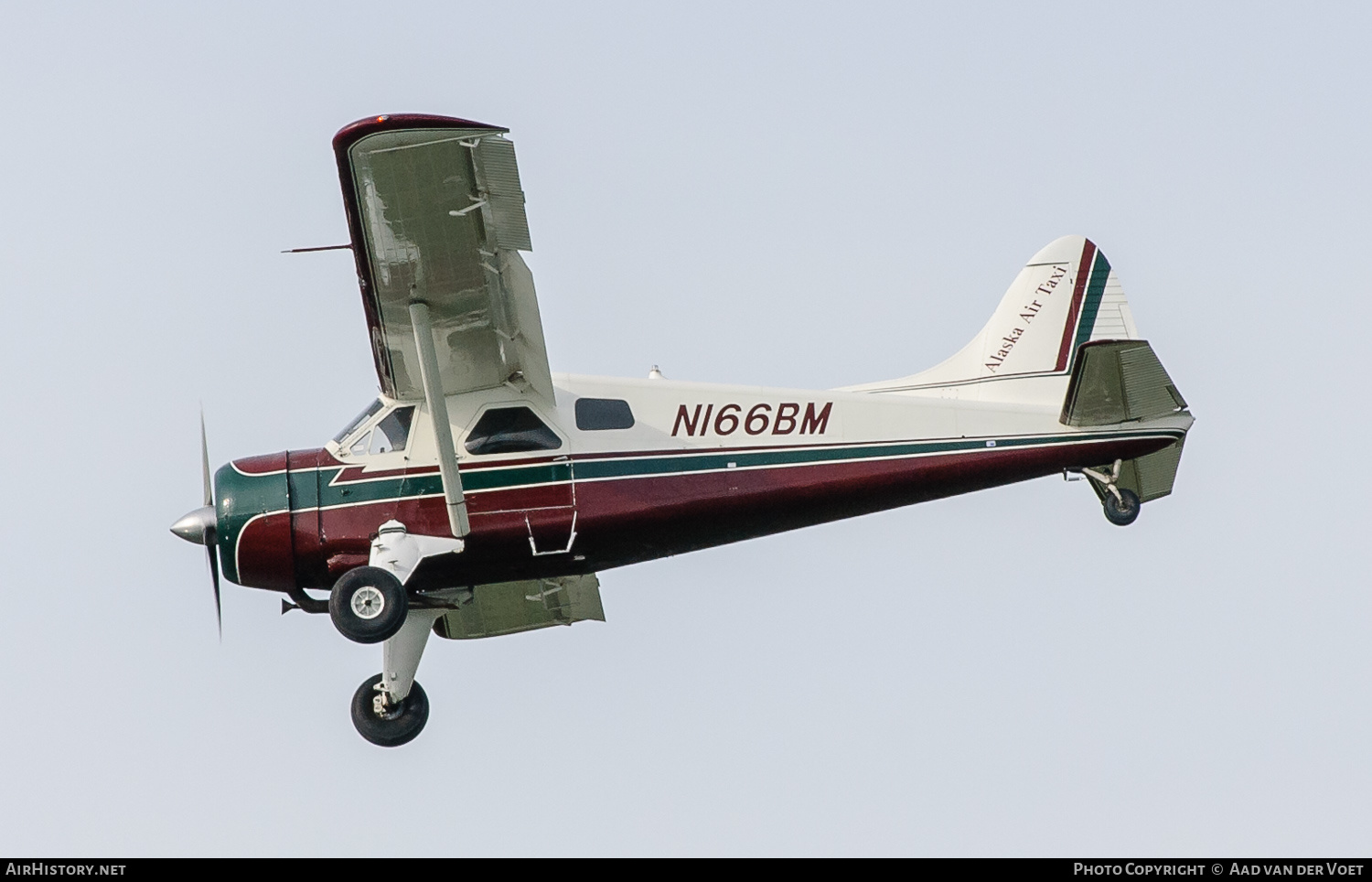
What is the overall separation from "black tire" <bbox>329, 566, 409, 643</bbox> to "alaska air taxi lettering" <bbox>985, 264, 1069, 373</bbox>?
5320 mm

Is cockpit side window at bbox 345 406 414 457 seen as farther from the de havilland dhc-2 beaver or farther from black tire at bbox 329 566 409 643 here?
black tire at bbox 329 566 409 643

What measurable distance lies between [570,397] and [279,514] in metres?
2.40

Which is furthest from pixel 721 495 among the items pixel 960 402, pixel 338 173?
pixel 338 173

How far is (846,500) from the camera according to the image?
45.8ft

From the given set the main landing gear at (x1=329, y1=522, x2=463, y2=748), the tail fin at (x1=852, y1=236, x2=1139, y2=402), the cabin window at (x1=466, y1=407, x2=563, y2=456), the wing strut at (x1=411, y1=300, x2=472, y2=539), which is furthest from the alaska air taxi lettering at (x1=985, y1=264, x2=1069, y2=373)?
the main landing gear at (x1=329, y1=522, x2=463, y2=748)

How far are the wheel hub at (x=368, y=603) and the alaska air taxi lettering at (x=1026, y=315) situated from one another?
5414mm

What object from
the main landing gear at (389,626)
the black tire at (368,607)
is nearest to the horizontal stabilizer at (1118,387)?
the main landing gear at (389,626)

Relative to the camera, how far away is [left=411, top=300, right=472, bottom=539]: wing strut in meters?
12.9

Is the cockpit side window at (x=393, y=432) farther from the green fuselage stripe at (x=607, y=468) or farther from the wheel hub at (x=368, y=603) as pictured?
the wheel hub at (x=368, y=603)

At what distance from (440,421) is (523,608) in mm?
3141

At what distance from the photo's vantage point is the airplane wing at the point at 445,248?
37.6 feet

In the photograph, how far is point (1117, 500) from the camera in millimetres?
14109

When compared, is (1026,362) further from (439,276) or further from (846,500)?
(439,276)
